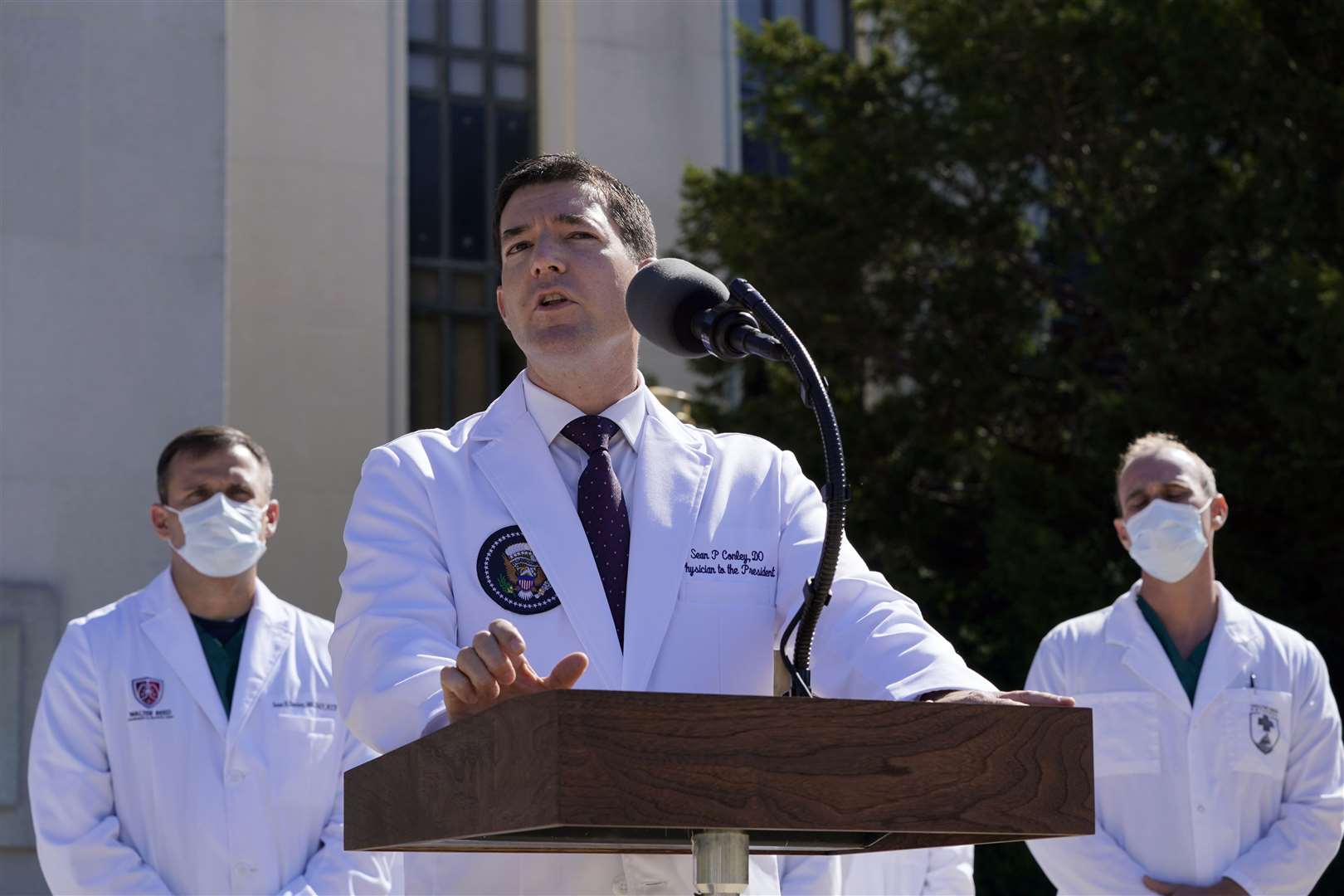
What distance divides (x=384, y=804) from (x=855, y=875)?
4.14 meters

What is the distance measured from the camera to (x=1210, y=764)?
5688 millimetres

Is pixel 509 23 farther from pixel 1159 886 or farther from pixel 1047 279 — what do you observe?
pixel 1159 886

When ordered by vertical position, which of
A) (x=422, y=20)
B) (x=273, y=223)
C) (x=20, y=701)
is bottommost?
(x=20, y=701)

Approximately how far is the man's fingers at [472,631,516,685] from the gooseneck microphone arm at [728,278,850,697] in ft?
1.44

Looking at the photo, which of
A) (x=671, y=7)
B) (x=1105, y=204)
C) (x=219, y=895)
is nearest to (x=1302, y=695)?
(x=219, y=895)

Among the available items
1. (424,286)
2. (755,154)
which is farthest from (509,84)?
(755,154)

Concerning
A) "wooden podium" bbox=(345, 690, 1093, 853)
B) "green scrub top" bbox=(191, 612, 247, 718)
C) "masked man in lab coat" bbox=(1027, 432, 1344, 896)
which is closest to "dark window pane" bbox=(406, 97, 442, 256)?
"green scrub top" bbox=(191, 612, 247, 718)

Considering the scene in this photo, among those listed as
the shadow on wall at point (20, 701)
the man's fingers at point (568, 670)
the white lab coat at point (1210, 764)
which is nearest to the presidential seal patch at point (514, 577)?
the man's fingers at point (568, 670)

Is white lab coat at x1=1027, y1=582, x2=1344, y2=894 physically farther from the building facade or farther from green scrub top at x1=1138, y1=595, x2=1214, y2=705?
the building facade

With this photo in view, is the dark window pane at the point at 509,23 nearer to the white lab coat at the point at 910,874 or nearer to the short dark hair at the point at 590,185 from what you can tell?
the white lab coat at the point at 910,874

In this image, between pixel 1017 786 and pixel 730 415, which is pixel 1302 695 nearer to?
pixel 1017 786

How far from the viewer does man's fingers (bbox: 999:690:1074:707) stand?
7.25 feet

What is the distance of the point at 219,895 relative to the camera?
510 cm

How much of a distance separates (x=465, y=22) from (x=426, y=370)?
3.17 m
